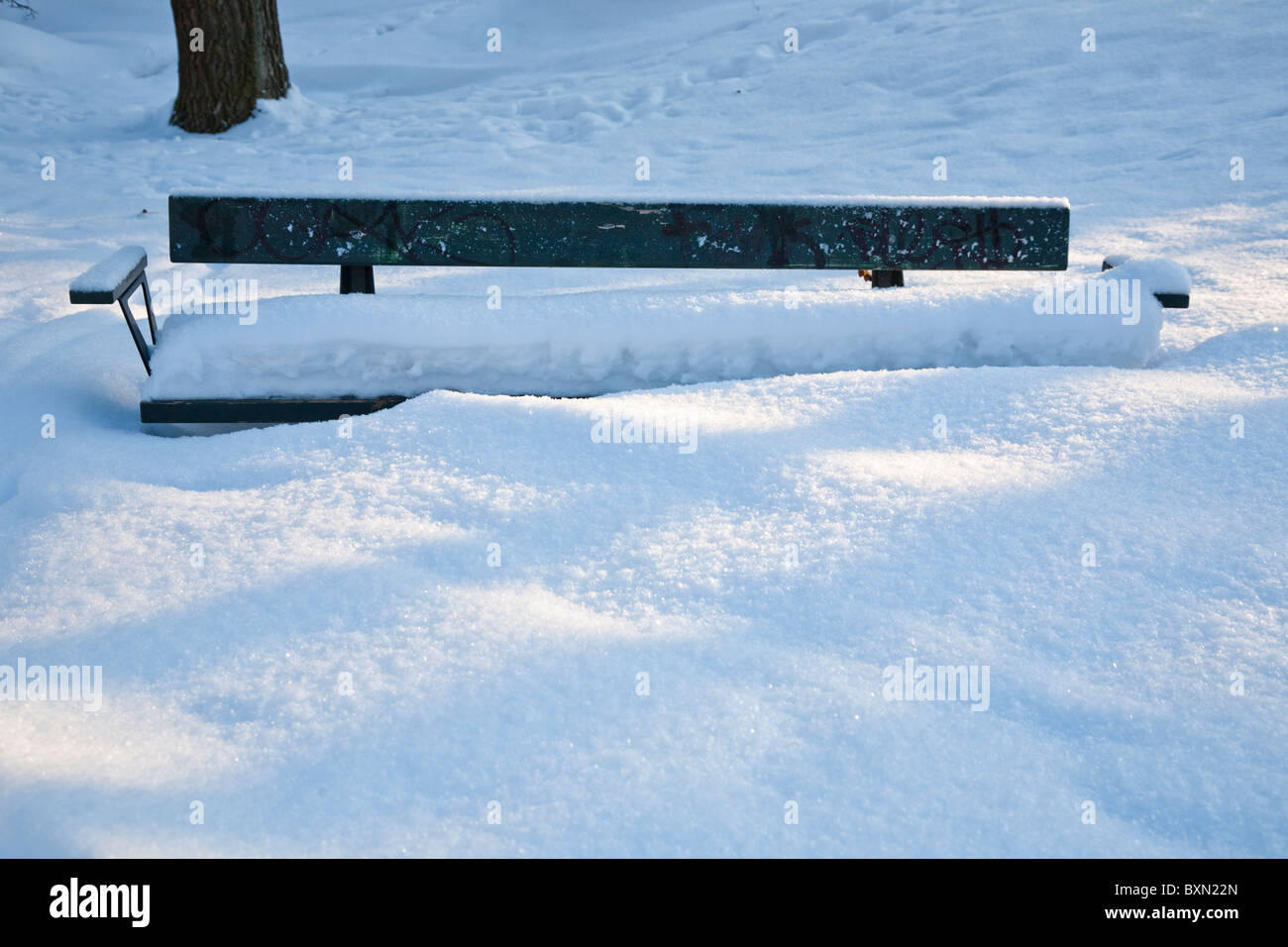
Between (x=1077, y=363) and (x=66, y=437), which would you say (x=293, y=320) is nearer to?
(x=66, y=437)

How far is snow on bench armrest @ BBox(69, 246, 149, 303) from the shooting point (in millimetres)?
2730

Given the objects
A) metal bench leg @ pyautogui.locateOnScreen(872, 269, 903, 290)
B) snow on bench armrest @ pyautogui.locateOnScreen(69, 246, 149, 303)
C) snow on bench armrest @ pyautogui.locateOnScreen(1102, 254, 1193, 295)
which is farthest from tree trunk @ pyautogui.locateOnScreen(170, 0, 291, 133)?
snow on bench armrest @ pyautogui.locateOnScreen(1102, 254, 1193, 295)

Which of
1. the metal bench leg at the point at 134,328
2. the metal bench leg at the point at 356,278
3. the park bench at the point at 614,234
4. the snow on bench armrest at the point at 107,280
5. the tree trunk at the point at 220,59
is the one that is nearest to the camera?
the snow on bench armrest at the point at 107,280

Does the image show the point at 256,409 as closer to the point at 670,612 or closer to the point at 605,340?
the point at 605,340

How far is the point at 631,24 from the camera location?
11.5 metres

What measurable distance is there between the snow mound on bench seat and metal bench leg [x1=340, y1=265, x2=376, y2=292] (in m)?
0.27

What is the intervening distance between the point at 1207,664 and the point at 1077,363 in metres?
1.58

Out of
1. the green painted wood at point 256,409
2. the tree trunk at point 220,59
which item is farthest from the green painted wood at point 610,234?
the tree trunk at point 220,59

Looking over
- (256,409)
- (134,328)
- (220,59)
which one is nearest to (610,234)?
(256,409)

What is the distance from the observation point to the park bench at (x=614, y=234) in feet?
10.9

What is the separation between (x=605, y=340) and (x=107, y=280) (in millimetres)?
1374

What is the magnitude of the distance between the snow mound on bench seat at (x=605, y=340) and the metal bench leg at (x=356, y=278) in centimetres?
27

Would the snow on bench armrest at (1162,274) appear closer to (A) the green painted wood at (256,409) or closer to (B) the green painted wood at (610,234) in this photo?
(B) the green painted wood at (610,234)

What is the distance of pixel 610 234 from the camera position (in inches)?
134
